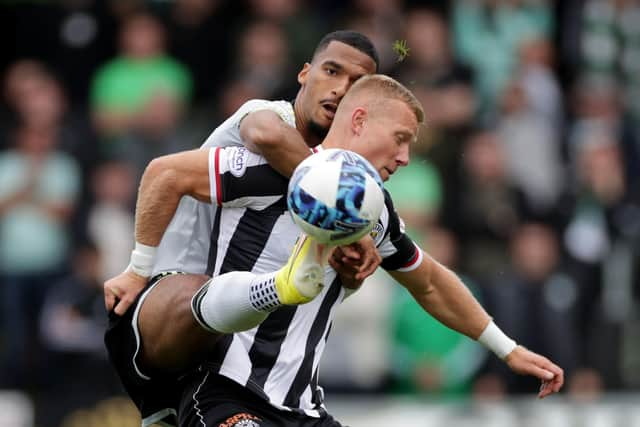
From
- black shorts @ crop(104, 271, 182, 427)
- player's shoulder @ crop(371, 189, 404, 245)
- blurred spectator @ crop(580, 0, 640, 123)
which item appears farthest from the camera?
blurred spectator @ crop(580, 0, 640, 123)

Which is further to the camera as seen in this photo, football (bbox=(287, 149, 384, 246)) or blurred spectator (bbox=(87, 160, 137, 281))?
blurred spectator (bbox=(87, 160, 137, 281))

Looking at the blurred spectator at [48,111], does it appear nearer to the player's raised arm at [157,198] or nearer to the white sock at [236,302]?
the player's raised arm at [157,198]

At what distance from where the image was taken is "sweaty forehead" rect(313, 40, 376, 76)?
6.96 m

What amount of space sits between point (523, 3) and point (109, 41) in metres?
4.09

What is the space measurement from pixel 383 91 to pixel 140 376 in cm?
183

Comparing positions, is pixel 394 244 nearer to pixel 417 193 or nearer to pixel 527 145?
pixel 417 193

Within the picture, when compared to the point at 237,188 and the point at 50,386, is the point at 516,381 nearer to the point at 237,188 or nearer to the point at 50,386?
the point at 50,386

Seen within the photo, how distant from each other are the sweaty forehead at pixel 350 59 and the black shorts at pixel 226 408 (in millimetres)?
1615

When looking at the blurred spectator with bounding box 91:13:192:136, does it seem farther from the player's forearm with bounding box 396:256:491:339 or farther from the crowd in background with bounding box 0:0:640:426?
the player's forearm with bounding box 396:256:491:339

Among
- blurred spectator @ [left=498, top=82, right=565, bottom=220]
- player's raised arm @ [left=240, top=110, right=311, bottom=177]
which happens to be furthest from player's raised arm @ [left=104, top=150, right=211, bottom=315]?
blurred spectator @ [left=498, top=82, right=565, bottom=220]

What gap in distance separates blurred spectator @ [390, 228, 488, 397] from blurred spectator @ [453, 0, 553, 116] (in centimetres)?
285

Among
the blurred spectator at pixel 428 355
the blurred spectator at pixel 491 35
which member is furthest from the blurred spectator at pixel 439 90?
the blurred spectator at pixel 428 355

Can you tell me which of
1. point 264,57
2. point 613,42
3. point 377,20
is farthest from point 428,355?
point 613,42

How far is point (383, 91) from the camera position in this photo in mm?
6555
